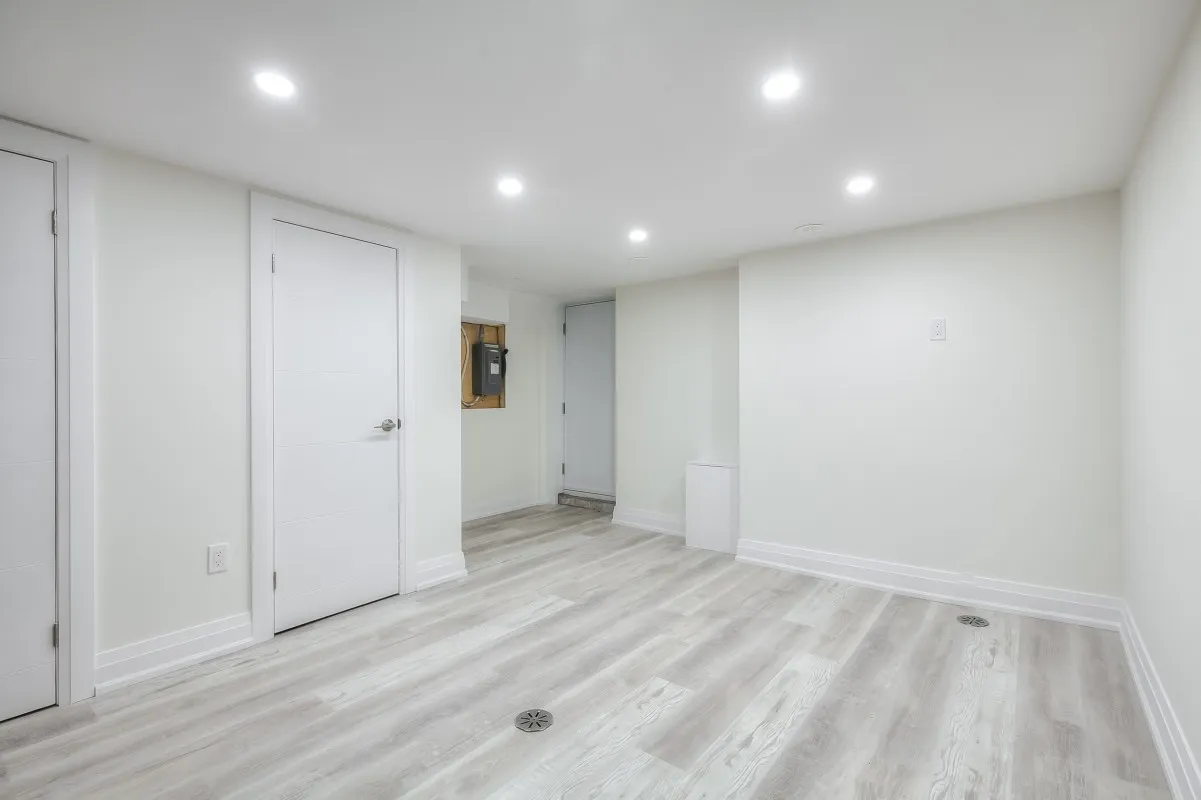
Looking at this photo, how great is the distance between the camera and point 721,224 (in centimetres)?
341

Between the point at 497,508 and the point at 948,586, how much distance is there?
13.0 ft

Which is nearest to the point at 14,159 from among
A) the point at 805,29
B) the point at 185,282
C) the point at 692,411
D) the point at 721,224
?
the point at 185,282

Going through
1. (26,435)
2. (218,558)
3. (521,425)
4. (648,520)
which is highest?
(26,435)

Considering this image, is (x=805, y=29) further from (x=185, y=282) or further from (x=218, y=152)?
(x=185, y=282)

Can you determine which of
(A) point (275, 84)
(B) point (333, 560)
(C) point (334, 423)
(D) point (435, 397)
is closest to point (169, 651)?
(B) point (333, 560)

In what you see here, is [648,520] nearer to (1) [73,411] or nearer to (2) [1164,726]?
(2) [1164,726]

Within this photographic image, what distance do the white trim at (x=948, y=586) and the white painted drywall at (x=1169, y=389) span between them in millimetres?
364

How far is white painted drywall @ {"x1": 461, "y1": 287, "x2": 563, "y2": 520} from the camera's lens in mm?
5395

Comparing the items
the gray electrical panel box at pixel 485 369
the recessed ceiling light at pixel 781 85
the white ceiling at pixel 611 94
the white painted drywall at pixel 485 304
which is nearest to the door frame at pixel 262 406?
the white ceiling at pixel 611 94

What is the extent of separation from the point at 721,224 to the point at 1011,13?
1.92m

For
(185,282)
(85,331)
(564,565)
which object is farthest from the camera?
(564,565)

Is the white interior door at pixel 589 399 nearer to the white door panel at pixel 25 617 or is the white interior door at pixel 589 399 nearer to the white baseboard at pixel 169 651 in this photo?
the white baseboard at pixel 169 651

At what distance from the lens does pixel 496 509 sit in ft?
18.5

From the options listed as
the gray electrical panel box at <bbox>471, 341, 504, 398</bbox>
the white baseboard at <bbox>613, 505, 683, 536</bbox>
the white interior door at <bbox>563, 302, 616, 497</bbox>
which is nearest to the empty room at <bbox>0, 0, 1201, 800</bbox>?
the white baseboard at <bbox>613, 505, 683, 536</bbox>
